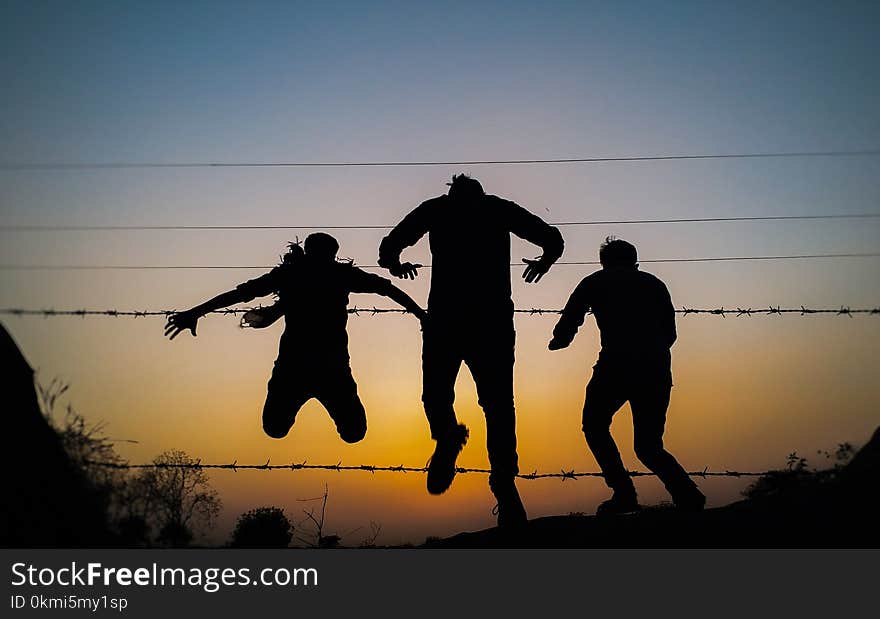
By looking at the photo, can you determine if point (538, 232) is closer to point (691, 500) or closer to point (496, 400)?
point (496, 400)

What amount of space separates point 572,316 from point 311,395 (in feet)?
7.99

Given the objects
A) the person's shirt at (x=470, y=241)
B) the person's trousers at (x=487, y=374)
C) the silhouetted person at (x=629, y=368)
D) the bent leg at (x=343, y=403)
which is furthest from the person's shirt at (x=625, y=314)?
the bent leg at (x=343, y=403)

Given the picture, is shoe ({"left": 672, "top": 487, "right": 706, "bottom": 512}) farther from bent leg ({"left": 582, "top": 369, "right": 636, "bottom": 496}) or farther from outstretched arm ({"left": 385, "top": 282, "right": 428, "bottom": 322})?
outstretched arm ({"left": 385, "top": 282, "right": 428, "bottom": 322})

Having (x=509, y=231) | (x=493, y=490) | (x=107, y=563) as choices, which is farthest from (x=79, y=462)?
(x=509, y=231)

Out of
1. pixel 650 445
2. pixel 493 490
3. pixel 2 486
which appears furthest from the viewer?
pixel 650 445

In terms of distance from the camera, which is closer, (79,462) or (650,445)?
(79,462)

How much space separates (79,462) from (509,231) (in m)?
3.88

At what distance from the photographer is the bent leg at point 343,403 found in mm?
7508

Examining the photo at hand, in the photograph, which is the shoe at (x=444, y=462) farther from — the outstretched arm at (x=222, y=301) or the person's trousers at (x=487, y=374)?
the outstretched arm at (x=222, y=301)

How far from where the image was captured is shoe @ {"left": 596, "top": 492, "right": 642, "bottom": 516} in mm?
7449

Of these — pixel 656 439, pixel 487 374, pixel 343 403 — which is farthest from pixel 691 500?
pixel 343 403

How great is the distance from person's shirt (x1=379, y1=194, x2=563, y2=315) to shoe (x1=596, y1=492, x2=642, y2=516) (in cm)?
204

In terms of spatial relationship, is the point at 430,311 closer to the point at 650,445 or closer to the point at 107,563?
the point at 650,445

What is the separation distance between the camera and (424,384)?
6.86 meters
